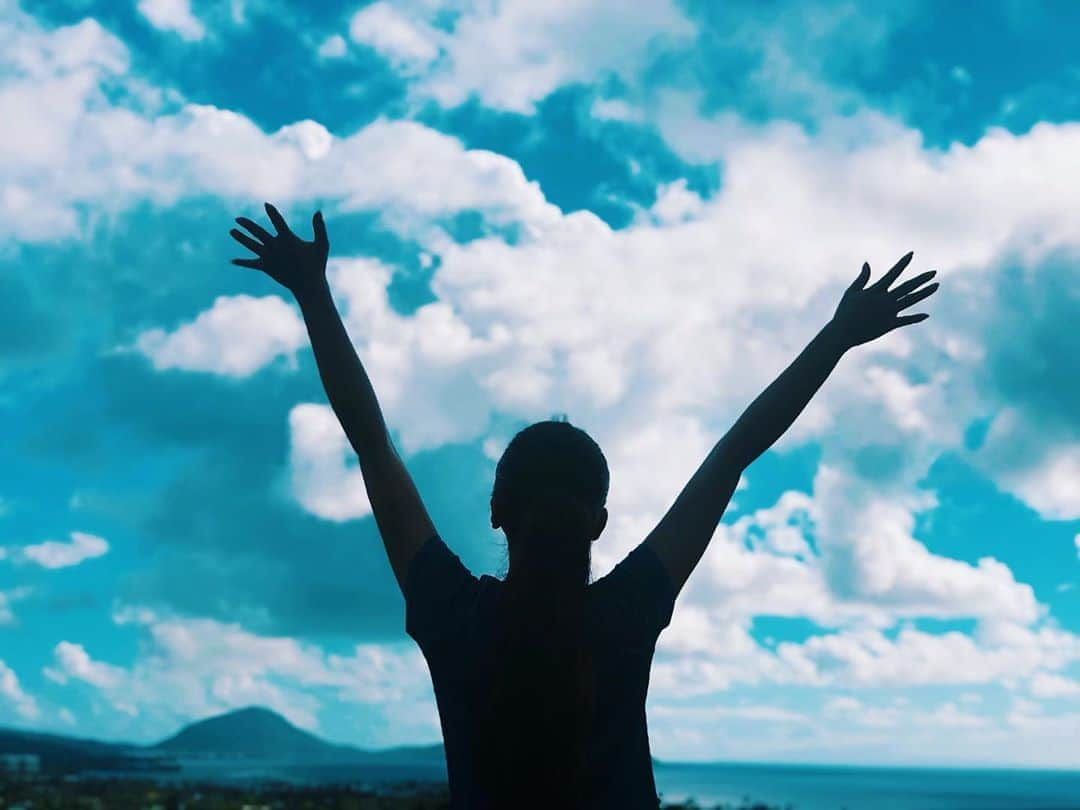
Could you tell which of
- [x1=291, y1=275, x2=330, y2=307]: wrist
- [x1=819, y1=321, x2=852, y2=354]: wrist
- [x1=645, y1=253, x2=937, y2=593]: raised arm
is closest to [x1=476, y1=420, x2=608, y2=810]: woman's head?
[x1=645, y1=253, x2=937, y2=593]: raised arm

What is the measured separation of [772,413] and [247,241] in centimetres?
171

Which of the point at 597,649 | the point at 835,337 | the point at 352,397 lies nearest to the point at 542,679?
the point at 597,649

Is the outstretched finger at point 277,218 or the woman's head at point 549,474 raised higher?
the outstretched finger at point 277,218

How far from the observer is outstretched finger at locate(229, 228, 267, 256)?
3385 mm

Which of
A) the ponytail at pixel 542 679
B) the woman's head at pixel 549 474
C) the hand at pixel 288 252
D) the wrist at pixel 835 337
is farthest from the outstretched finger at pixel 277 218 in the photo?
the wrist at pixel 835 337

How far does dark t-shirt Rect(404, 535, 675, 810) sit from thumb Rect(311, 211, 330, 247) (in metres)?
1.09

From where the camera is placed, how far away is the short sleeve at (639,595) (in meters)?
2.69

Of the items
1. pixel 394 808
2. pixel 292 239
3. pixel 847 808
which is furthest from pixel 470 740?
pixel 847 808

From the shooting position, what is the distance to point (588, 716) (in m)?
2.50

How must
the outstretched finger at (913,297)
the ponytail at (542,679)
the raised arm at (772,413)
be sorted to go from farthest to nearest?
the outstretched finger at (913,297) → the raised arm at (772,413) → the ponytail at (542,679)

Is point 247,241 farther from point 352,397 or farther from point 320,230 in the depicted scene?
point 352,397

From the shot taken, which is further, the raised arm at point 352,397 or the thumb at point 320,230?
the thumb at point 320,230

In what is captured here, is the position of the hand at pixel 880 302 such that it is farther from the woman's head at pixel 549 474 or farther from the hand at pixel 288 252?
the hand at pixel 288 252

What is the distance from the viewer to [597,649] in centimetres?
261
